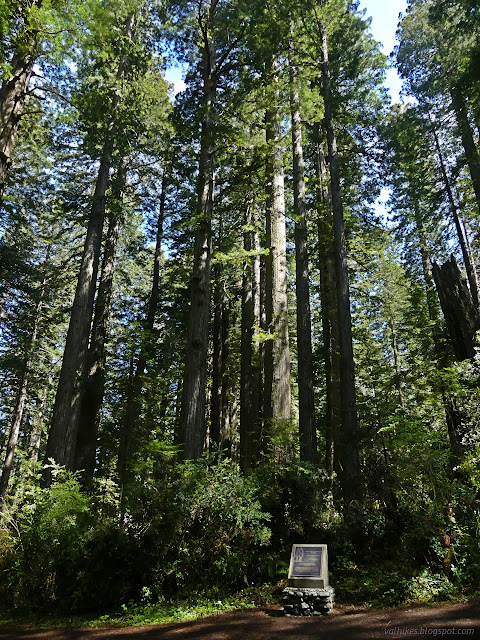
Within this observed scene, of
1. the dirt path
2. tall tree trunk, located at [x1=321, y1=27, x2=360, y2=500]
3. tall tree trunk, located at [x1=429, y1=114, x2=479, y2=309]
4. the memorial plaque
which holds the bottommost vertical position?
the dirt path

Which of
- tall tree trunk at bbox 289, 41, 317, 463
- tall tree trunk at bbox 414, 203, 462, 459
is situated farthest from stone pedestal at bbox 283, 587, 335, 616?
tall tree trunk at bbox 414, 203, 462, 459

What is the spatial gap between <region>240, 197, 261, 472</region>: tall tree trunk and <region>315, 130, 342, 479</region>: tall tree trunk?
2.48m

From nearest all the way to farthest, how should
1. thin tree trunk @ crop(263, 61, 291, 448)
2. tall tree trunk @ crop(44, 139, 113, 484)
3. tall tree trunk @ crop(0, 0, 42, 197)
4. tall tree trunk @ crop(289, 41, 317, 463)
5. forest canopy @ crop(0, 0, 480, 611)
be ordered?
forest canopy @ crop(0, 0, 480, 611)
tall tree trunk @ crop(0, 0, 42, 197)
thin tree trunk @ crop(263, 61, 291, 448)
tall tree trunk @ crop(289, 41, 317, 463)
tall tree trunk @ crop(44, 139, 113, 484)

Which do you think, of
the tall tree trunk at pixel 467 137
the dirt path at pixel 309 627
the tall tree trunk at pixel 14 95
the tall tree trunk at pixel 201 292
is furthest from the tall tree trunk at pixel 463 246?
the tall tree trunk at pixel 14 95

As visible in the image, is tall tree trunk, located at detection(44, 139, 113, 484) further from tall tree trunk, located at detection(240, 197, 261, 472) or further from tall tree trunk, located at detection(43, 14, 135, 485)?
tall tree trunk, located at detection(240, 197, 261, 472)

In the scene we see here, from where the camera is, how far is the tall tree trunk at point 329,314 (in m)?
14.4

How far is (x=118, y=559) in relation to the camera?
6840 millimetres

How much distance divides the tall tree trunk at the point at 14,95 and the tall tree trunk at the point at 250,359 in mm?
6916

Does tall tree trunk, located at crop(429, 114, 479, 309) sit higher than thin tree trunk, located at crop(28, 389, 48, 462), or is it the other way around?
tall tree trunk, located at crop(429, 114, 479, 309)

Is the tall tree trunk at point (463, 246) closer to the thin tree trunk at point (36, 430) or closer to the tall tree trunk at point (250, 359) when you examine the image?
the tall tree trunk at point (250, 359)

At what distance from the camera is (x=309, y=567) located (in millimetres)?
6270

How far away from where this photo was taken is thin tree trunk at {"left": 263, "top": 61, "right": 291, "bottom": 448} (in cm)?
1050

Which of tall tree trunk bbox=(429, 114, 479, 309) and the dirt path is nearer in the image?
the dirt path

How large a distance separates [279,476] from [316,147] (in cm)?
1358
